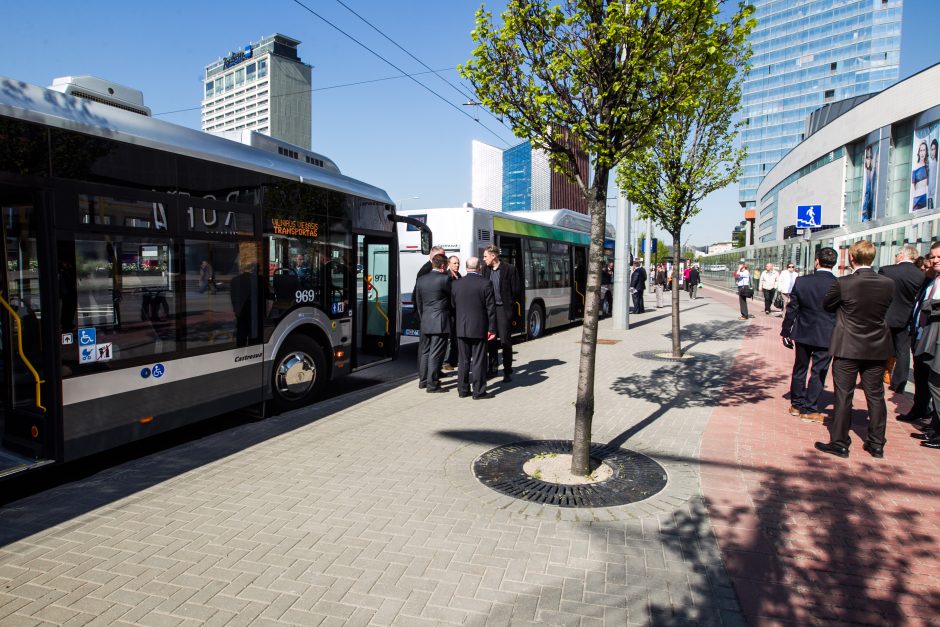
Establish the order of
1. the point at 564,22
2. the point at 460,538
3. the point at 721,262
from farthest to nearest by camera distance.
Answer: the point at 721,262, the point at 564,22, the point at 460,538

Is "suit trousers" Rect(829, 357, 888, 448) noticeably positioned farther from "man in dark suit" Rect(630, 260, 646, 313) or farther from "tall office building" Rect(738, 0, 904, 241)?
"tall office building" Rect(738, 0, 904, 241)

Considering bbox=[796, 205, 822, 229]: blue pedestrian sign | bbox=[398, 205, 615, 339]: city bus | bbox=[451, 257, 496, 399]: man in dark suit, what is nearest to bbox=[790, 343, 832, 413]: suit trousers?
bbox=[451, 257, 496, 399]: man in dark suit

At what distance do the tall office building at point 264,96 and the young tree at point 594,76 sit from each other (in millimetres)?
31043

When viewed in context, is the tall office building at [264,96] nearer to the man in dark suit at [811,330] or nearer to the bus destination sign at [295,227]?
the bus destination sign at [295,227]

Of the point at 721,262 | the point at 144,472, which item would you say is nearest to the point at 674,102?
the point at 144,472

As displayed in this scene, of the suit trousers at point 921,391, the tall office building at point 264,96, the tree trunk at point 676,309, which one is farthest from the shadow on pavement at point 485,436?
the tall office building at point 264,96

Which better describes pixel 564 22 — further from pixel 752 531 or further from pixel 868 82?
pixel 868 82

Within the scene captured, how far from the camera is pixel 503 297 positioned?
8969 millimetres

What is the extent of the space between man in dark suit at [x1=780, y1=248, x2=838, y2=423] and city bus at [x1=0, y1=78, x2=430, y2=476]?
17.9 ft

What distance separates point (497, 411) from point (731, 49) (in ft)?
14.5

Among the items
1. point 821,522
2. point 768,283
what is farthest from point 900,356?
point 768,283

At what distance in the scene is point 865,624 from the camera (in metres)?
2.95

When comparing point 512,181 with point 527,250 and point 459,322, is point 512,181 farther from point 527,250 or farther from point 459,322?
point 459,322

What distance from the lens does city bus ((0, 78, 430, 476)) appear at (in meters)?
4.30
